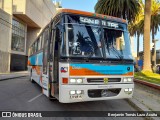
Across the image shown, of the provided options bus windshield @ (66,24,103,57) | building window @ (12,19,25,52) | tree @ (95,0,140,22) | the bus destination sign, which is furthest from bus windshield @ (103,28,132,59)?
building window @ (12,19,25,52)

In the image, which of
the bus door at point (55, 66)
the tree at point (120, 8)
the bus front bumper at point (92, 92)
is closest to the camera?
the bus front bumper at point (92, 92)

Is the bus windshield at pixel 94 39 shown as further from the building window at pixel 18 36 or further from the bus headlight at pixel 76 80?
the building window at pixel 18 36

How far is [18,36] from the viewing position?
134 feet

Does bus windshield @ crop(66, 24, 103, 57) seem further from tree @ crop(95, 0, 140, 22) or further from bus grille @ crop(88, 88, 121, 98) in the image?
tree @ crop(95, 0, 140, 22)

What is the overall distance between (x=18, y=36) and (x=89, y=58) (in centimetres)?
3608

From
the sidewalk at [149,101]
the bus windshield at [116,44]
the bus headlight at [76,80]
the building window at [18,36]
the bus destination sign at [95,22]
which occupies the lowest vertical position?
the sidewalk at [149,101]

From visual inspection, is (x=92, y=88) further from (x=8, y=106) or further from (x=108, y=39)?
(x=8, y=106)

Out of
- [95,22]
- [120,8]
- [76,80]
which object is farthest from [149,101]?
[120,8]

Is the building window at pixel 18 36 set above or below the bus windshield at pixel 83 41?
above

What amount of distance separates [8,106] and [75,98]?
2956mm

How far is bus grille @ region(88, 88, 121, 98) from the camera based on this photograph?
6.97 meters

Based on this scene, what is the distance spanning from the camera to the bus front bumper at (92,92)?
6.65 meters

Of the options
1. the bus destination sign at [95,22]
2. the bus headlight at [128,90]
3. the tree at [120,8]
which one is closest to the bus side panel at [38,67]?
the bus destination sign at [95,22]

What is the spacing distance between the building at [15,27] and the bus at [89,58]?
27.5 metres
